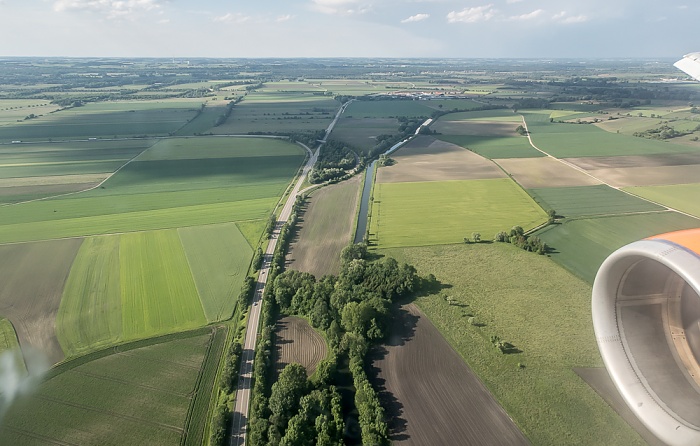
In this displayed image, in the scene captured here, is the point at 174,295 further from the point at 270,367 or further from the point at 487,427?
the point at 487,427

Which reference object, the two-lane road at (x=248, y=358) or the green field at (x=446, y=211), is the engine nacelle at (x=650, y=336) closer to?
the two-lane road at (x=248, y=358)

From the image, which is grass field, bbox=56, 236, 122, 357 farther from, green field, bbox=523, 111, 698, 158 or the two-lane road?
green field, bbox=523, 111, 698, 158

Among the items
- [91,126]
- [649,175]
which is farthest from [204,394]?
[91,126]

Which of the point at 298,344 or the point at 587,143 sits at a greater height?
the point at 587,143

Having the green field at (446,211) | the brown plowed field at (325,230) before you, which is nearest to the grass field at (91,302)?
the brown plowed field at (325,230)

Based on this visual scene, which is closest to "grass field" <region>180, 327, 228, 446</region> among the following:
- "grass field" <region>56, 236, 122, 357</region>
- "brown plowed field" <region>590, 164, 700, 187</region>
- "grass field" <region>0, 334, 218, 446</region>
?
"grass field" <region>0, 334, 218, 446</region>

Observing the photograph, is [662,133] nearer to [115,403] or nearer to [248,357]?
[248,357]
